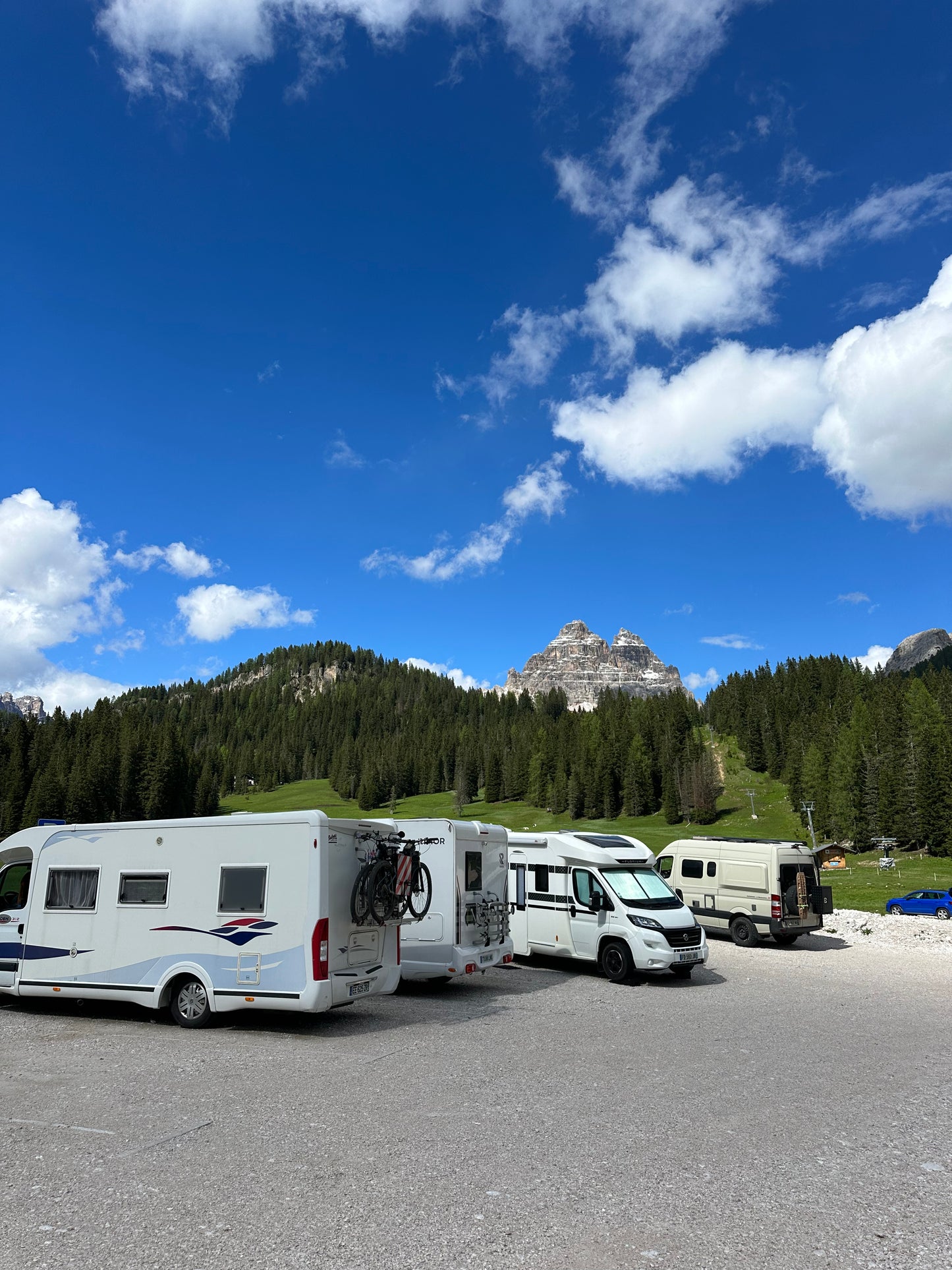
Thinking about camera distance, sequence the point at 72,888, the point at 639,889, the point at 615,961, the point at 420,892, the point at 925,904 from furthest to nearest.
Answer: the point at 925,904
the point at 639,889
the point at 615,961
the point at 420,892
the point at 72,888

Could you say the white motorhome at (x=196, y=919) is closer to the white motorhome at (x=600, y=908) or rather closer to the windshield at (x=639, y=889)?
the white motorhome at (x=600, y=908)

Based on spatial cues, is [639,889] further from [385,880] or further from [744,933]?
[385,880]

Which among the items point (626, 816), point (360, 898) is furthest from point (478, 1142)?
point (626, 816)

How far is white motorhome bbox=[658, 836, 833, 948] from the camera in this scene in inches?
895

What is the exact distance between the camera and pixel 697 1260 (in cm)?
506

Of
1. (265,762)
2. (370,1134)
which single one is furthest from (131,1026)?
(265,762)

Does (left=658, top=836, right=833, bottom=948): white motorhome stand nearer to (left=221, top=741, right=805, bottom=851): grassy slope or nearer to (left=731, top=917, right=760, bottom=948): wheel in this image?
(left=731, top=917, right=760, bottom=948): wheel

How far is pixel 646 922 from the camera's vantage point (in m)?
17.5

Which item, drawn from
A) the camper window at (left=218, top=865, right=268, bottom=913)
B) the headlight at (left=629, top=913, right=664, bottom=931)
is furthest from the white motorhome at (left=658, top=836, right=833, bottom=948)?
the camper window at (left=218, top=865, right=268, bottom=913)

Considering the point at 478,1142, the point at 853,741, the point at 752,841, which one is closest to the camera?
the point at 478,1142

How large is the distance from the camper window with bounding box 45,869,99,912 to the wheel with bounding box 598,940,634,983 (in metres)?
10.9

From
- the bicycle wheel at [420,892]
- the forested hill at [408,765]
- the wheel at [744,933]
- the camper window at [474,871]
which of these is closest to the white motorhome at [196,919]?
the bicycle wheel at [420,892]

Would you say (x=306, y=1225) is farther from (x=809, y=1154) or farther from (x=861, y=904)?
(x=861, y=904)

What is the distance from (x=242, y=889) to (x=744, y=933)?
16900 millimetres
